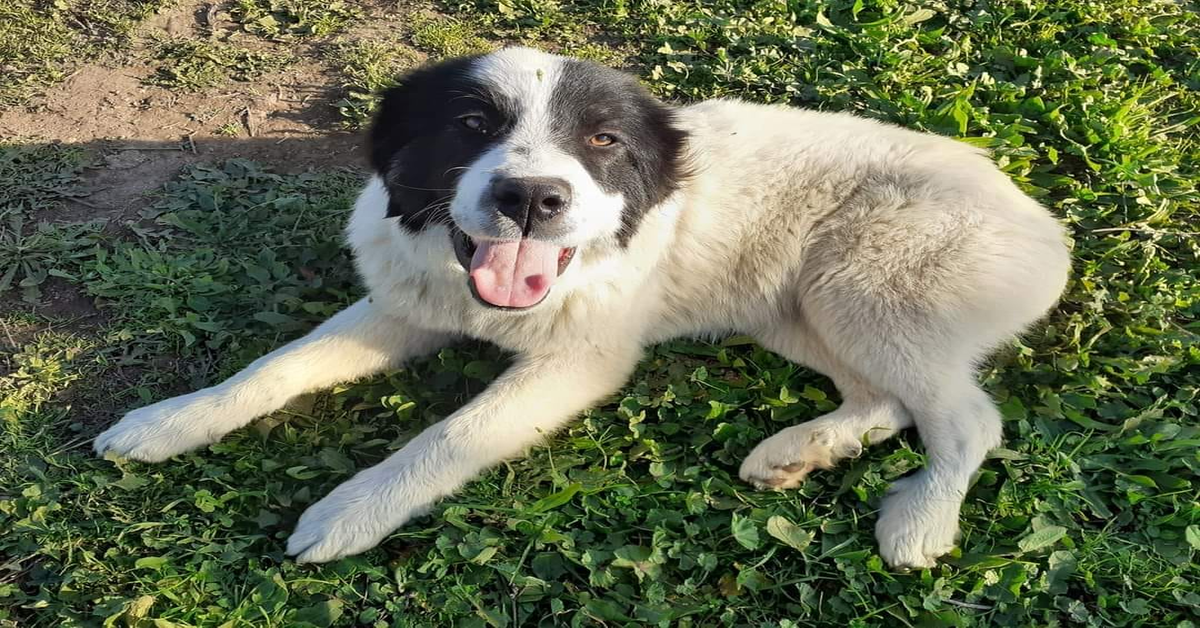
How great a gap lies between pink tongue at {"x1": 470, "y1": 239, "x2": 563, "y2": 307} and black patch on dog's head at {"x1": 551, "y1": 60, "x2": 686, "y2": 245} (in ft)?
0.96

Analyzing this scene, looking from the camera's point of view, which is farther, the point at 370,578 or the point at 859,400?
the point at 859,400

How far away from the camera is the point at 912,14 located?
15.5 feet

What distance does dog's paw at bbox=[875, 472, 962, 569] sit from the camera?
8.30ft

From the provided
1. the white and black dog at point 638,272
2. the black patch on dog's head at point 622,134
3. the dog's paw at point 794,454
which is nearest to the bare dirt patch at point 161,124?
the white and black dog at point 638,272

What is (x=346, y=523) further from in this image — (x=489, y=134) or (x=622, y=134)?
(x=622, y=134)

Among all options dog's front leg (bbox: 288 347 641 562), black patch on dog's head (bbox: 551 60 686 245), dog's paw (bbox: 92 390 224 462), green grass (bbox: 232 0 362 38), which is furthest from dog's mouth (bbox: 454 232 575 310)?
green grass (bbox: 232 0 362 38)

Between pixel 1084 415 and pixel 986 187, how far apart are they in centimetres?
91

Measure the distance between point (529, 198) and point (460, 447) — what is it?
2.97 feet

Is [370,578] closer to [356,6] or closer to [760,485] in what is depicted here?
[760,485]

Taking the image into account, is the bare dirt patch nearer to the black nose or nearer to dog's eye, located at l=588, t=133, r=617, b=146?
dog's eye, located at l=588, t=133, r=617, b=146

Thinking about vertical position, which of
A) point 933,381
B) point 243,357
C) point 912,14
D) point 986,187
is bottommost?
point 243,357

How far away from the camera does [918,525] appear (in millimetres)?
2561

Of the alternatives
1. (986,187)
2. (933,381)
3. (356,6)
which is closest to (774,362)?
(933,381)

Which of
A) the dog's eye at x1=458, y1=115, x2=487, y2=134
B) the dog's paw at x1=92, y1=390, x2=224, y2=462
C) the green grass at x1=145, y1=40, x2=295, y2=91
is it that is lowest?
the dog's paw at x1=92, y1=390, x2=224, y2=462
